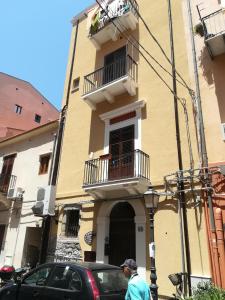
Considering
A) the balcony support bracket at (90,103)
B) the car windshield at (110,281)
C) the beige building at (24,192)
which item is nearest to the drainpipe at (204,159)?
the car windshield at (110,281)

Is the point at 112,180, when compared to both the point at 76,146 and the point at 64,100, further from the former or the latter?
the point at 64,100

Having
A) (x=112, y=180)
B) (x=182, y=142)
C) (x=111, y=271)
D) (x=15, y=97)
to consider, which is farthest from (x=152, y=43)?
(x=15, y=97)

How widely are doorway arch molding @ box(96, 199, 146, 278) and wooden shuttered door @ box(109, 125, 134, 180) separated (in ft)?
3.53

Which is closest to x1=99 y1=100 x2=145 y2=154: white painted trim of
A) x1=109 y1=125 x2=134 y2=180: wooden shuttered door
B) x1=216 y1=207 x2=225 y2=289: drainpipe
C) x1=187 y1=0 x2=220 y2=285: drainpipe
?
x1=109 y1=125 x2=134 y2=180: wooden shuttered door

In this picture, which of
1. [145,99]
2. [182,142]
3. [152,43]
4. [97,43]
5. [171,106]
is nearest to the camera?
[182,142]

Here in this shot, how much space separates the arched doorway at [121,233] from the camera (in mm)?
10070

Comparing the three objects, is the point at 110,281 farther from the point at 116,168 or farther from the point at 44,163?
the point at 44,163

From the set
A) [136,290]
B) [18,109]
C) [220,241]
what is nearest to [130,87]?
[220,241]

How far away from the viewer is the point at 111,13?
13.7 metres

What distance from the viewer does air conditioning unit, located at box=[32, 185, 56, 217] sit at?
478 inches

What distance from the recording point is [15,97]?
27.9 metres

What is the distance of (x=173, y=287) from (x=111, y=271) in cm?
353

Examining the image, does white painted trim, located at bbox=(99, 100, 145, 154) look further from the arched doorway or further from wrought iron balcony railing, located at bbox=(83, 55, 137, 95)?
the arched doorway

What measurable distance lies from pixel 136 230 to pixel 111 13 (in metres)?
10.3
